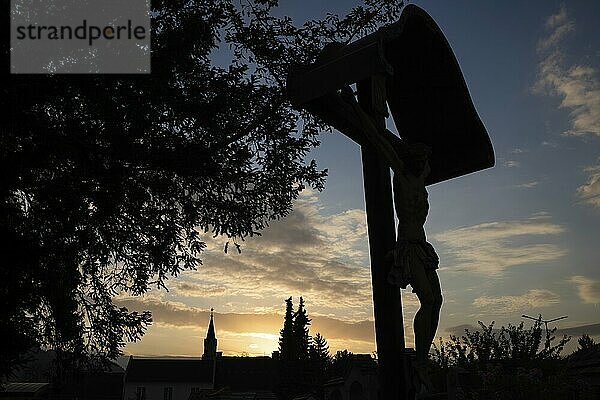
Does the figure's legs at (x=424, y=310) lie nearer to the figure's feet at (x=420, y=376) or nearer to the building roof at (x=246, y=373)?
the figure's feet at (x=420, y=376)

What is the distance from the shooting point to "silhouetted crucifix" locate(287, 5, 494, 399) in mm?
4152

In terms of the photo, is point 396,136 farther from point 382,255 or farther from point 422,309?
point 422,309

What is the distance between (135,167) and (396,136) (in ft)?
22.9

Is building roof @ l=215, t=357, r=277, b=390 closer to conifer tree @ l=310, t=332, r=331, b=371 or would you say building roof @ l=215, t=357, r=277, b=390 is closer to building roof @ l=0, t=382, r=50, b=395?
conifer tree @ l=310, t=332, r=331, b=371

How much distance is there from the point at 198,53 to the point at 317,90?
796 centimetres

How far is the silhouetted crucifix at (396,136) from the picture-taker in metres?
4.15

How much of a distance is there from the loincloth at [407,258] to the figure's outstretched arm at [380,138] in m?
0.57

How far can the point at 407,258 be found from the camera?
13.6ft

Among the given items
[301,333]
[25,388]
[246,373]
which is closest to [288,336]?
[301,333]

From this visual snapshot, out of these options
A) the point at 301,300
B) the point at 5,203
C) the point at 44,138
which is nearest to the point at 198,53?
the point at 44,138

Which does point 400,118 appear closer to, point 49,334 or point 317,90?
point 317,90

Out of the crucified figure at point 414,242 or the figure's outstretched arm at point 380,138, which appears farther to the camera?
the figure's outstretched arm at point 380,138

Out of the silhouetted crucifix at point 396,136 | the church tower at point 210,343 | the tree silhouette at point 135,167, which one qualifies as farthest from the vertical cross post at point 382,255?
the church tower at point 210,343

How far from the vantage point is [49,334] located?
37.8ft
